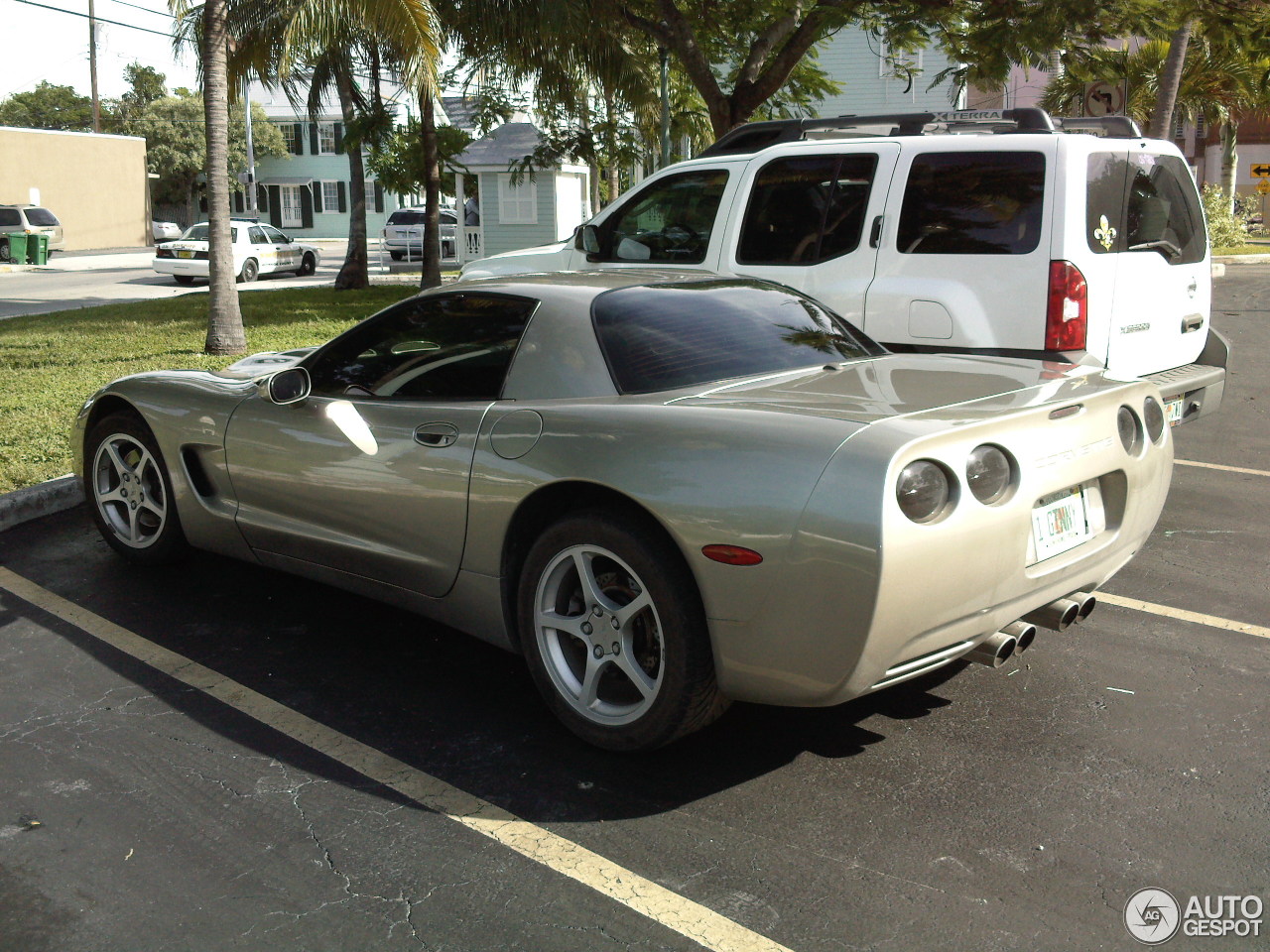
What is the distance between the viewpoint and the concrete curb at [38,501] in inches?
251


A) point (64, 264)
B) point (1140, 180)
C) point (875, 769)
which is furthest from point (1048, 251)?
point (64, 264)

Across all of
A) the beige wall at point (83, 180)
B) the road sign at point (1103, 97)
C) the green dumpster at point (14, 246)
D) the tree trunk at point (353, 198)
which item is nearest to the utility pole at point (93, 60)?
the beige wall at point (83, 180)

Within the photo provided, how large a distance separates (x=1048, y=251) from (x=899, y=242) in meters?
0.87

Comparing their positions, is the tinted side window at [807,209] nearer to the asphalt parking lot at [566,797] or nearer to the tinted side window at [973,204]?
the tinted side window at [973,204]

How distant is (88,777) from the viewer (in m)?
3.55

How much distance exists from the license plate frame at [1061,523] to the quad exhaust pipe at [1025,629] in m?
0.20

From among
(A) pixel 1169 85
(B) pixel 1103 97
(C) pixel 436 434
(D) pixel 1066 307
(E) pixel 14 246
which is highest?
(A) pixel 1169 85

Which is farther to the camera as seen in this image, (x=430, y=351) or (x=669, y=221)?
(x=669, y=221)

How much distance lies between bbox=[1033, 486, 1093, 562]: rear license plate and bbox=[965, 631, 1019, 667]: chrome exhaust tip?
10.0 inches

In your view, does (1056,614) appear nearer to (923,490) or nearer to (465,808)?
(923,490)

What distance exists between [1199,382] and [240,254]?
28296 mm

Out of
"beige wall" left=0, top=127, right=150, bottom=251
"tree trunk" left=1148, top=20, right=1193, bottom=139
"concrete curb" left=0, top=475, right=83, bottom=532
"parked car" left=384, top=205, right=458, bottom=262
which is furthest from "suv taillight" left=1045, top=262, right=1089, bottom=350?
"beige wall" left=0, top=127, right=150, bottom=251

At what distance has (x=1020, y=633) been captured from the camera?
3.54m

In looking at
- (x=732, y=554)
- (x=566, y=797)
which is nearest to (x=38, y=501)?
(x=566, y=797)
